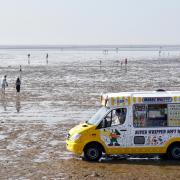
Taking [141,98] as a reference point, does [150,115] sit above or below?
below

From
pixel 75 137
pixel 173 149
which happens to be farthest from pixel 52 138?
pixel 173 149

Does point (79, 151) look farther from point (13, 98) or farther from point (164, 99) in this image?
point (13, 98)

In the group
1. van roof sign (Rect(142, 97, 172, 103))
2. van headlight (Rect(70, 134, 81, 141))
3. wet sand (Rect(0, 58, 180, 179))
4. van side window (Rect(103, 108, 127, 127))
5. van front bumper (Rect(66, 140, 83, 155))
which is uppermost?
van roof sign (Rect(142, 97, 172, 103))

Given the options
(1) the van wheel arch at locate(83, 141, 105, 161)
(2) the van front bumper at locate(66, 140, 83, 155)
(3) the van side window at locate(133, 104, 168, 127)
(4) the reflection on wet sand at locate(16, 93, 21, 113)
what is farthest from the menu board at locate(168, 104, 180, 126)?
(4) the reflection on wet sand at locate(16, 93, 21, 113)

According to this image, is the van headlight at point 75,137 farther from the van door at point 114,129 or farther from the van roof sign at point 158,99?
the van roof sign at point 158,99

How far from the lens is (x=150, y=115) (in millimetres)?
16969

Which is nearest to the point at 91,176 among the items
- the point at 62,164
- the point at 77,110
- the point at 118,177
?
the point at 118,177

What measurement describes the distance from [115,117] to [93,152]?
1.36 m

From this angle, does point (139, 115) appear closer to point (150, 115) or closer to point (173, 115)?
point (150, 115)

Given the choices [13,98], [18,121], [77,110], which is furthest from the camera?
[13,98]

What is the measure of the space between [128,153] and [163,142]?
3.90ft

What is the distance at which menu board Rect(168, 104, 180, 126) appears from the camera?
1684cm

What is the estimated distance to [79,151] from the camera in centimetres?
1698

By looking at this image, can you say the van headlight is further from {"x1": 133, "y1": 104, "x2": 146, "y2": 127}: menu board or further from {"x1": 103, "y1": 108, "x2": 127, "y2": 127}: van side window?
{"x1": 133, "y1": 104, "x2": 146, "y2": 127}: menu board
